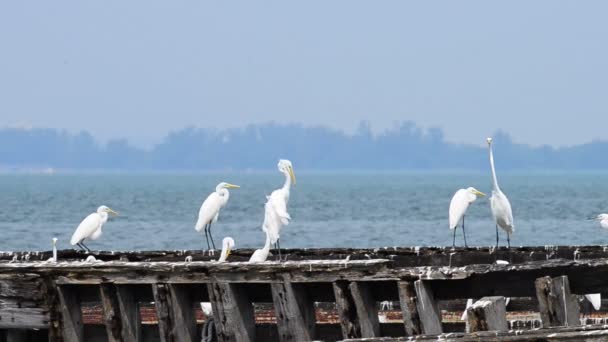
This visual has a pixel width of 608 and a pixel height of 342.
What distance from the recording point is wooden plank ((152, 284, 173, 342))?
36.3ft

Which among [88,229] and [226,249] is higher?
[88,229]

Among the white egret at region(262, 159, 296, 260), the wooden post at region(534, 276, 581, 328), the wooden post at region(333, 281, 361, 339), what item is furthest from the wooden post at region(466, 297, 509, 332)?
the white egret at region(262, 159, 296, 260)

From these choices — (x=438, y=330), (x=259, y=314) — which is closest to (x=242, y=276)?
(x=438, y=330)

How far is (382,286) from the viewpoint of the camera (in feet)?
35.8

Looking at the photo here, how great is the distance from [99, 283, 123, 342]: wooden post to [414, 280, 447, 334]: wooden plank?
2644 millimetres

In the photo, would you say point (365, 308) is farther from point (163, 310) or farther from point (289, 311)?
point (163, 310)

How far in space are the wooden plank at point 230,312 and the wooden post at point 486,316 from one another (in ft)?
7.03

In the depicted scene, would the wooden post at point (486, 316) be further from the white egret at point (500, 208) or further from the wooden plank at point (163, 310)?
the white egret at point (500, 208)

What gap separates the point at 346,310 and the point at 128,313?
1994 mm

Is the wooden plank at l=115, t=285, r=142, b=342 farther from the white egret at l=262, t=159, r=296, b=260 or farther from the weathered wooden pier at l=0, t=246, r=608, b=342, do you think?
the white egret at l=262, t=159, r=296, b=260

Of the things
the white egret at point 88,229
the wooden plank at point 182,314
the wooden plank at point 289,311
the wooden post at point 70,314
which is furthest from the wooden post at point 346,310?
the white egret at point 88,229

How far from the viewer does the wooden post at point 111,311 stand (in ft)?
36.9

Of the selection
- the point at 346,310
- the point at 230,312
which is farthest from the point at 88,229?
the point at 346,310

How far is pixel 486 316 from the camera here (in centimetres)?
972
